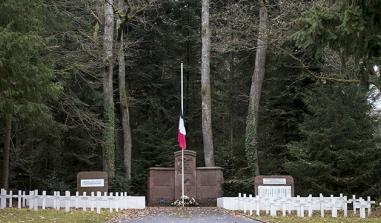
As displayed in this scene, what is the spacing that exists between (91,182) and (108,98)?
736cm

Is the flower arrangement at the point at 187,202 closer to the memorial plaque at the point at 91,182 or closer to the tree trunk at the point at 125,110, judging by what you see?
the memorial plaque at the point at 91,182

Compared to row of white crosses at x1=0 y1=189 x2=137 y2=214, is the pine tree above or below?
above

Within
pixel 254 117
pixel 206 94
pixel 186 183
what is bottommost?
Result: pixel 186 183

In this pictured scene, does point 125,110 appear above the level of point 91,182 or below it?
above

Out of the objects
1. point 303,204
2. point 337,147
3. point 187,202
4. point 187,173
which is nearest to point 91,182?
point 187,202

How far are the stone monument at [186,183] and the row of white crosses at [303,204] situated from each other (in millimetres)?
6364

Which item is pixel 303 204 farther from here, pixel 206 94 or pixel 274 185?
pixel 206 94

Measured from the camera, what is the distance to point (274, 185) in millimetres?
20219

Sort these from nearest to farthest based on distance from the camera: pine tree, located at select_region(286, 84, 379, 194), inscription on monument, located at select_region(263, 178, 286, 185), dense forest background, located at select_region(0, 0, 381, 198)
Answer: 1. dense forest background, located at select_region(0, 0, 381, 198)
2. inscription on monument, located at select_region(263, 178, 286, 185)
3. pine tree, located at select_region(286, 84, 379, 194)

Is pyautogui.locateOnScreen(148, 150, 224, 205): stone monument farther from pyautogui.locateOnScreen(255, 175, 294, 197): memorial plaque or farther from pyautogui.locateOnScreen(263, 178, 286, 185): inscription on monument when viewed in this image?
pyautogui.locateOnScreen(263, 178, 286, 185): inscription on monument

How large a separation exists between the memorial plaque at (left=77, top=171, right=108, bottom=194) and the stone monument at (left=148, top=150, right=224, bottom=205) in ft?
10.3

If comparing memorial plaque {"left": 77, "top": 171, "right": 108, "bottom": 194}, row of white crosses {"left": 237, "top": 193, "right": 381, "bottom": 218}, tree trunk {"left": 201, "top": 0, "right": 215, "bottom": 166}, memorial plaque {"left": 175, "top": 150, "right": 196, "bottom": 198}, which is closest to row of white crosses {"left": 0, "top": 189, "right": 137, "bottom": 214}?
memorial plaque {"left": 77, "top": 171, "right": 108, "bottom": 194}

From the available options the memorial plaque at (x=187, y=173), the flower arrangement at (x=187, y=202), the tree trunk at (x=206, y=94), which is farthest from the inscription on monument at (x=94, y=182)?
the tree trunk at (x=206, y=94)

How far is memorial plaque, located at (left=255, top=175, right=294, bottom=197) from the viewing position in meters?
19.9
